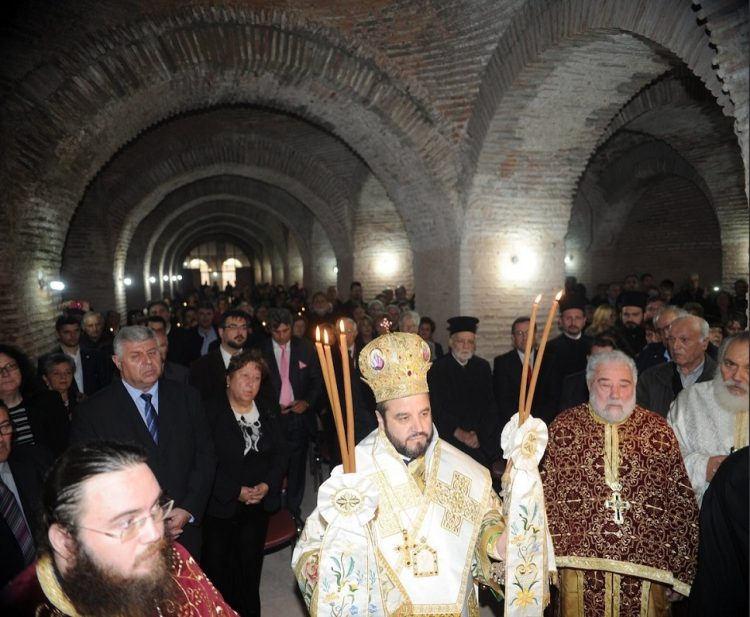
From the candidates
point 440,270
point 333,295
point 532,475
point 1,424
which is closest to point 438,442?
point 532,475

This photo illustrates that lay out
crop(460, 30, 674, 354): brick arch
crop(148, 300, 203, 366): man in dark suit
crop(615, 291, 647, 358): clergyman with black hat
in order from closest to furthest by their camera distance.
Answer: crop(615, 291, 647, 358): clergyman with black hat
crop(460, 30, 674, 354): brick arch
crop(148, 300, 203, 366): man in dark suit

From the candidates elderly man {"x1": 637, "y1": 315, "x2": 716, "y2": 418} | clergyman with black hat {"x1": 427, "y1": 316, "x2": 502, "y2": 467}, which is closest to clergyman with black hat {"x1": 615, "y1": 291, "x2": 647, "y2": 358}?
clergyman with black hat {"x1": 427, "y1": 316, "x2": 502, "y2": 467}

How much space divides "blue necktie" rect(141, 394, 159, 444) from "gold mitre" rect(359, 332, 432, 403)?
1.48m

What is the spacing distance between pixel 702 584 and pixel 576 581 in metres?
0.84

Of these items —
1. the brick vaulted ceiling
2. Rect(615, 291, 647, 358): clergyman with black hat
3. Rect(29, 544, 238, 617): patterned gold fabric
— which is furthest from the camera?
the brick vaulted ceiling

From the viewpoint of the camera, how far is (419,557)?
7.03ft

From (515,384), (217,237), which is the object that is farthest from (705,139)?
(217,237)

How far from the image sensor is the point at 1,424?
2.50 m

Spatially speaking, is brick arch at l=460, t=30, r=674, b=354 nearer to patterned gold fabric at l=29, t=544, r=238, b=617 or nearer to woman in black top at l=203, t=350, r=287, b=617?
woman in black top at l=203, t=350, r=287, b=617

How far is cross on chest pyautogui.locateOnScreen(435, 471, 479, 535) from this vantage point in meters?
2.19

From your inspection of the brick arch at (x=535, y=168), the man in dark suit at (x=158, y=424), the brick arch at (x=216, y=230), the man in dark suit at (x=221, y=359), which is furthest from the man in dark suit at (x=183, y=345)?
the brick arch at (x=216, y=230)

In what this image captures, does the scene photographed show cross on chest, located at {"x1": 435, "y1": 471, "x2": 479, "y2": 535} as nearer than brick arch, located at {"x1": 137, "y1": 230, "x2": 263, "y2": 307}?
Yes

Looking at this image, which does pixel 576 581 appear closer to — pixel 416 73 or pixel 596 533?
pixel 596 533

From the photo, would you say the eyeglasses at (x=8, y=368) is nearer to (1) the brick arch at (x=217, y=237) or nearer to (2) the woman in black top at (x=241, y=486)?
A: (2) the woman in black top at (x=241, y=486)
